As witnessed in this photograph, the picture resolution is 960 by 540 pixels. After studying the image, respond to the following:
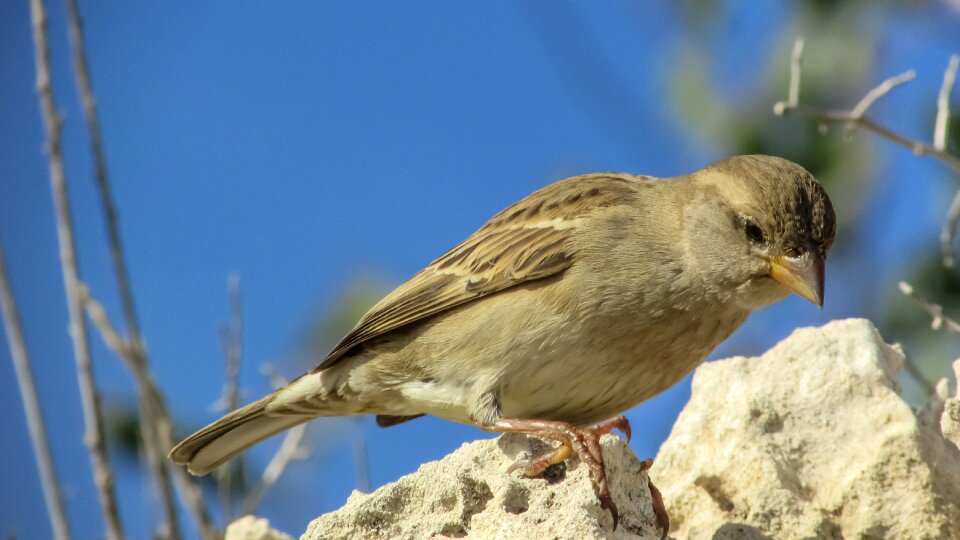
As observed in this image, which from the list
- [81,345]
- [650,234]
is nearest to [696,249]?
[650,234]

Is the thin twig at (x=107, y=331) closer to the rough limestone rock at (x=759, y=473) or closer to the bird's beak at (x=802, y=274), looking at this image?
the rough limestone rock at (x=759, y=473)

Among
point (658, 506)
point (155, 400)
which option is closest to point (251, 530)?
point (155, 400)

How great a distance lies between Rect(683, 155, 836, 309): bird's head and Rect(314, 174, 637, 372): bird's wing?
431mm

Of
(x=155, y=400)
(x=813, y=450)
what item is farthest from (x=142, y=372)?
(x=813, y=450)

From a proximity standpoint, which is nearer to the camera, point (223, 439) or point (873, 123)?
point (873, 123)

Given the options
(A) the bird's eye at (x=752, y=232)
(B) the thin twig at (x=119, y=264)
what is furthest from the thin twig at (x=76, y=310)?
(A) the bird's eye at (x=752, y=232)

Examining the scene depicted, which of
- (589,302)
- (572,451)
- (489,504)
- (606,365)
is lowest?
(489,504)

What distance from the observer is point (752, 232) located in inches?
187

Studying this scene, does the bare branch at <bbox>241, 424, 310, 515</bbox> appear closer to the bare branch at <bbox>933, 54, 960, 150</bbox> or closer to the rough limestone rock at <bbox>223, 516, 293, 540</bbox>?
the rough limestone rock at <bbox>223, 516, 293, 540</bbox>

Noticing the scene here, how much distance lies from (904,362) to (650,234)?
1.06 m

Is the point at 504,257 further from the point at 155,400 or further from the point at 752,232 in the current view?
the point at 155,400

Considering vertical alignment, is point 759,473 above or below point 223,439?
below

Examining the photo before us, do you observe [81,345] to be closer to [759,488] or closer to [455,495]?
[455,495]

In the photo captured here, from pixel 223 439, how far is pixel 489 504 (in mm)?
1930
